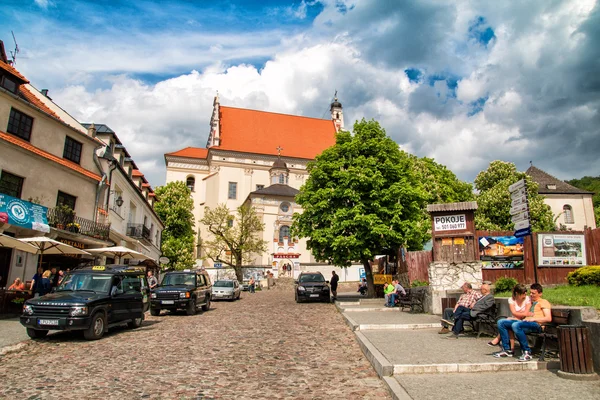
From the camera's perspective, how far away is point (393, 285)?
63.9ft

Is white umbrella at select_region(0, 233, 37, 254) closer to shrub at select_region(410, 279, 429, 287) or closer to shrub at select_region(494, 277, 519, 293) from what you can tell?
shrub at select_region(410, 279, 429, 287)

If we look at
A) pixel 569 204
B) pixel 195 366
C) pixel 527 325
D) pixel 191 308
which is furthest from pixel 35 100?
pixel 569 204

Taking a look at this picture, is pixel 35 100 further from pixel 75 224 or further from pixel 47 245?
pixel 47 245

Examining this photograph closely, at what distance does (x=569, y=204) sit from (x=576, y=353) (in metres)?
57.1

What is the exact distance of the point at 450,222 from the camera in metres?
15.9

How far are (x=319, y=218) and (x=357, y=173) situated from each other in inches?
130

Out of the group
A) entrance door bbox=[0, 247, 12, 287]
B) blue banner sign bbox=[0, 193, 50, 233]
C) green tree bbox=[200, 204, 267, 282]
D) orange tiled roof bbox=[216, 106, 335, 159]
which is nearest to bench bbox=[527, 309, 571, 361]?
blue banner sign bbox=[0, 193, 50, 233]

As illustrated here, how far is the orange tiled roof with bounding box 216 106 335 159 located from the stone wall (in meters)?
52.4

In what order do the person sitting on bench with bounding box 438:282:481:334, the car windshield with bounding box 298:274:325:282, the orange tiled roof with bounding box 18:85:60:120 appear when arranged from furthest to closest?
the car windshield with bounding box 298:274:325:282 → the orange tiled roof with bounding box 18:85:60:120 → the person sitting on bench with bounding box 438:282:481:334

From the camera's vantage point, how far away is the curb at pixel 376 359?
264 inches

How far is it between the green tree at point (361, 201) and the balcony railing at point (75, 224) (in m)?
10.8

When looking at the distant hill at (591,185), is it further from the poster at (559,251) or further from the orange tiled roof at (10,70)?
the orange tiled roof at (10,70)

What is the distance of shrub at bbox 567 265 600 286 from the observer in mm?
12133

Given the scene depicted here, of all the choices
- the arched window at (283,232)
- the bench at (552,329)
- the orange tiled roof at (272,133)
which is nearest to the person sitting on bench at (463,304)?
the bench at (552,329)
